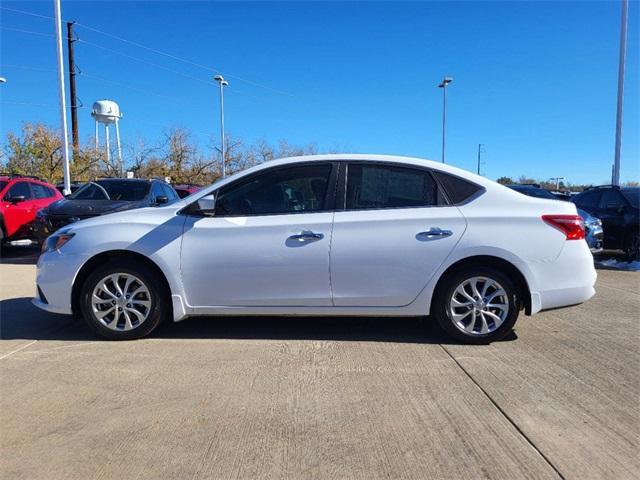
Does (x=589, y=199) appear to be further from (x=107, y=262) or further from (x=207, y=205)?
(x=107, y=262)

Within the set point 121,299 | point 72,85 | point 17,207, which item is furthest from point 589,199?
point 72,85

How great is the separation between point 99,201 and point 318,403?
297 inches

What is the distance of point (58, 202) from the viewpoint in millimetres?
9688

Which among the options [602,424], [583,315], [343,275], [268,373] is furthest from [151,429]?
[583,315]

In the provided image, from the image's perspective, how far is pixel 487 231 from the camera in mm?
4527

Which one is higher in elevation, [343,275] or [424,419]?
[343,275]

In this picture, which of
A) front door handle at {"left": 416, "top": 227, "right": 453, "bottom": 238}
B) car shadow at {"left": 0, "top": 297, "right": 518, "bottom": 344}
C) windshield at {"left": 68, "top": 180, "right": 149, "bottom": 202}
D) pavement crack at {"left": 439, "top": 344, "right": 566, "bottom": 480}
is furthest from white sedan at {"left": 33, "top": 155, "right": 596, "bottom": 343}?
windshield at {"left": 68, "top": 180, "right": 149, "bottom": 202}

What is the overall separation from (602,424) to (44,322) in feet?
17.4

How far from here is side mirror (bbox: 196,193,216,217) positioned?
460cm

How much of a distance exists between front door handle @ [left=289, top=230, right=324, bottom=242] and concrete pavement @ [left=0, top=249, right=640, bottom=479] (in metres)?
0.99

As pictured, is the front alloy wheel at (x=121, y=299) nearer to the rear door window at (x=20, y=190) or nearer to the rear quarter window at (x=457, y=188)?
the rear quarter window at (x=457, y=188)

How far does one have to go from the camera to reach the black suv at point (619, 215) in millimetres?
10008

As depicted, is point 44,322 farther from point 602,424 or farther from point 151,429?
point 602,424

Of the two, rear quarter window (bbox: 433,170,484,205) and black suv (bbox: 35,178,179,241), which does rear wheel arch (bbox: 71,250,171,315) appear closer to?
rear quarter window (bbox: 433,170,484,205)
